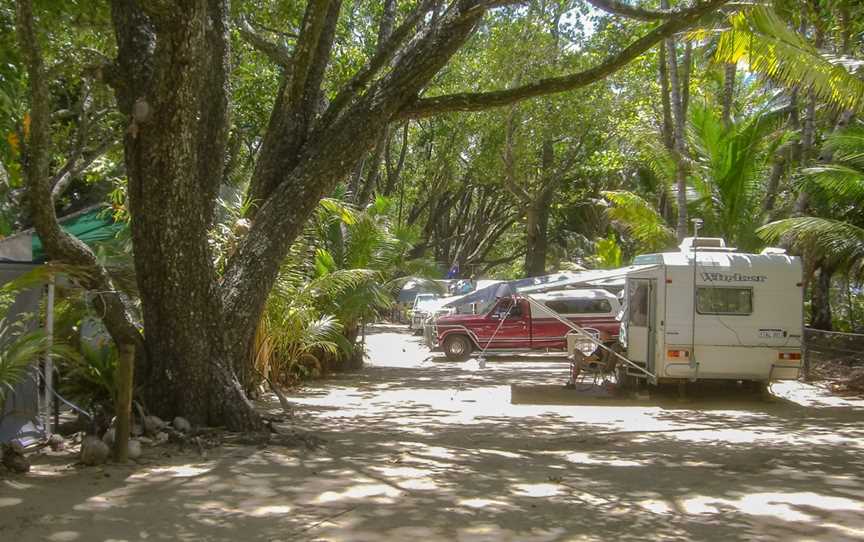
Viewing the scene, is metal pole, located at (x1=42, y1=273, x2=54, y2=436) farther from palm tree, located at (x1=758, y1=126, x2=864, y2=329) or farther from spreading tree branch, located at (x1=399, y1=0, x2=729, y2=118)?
palm tree, located at (x1=758, y1=126, x2=864, y2=329)

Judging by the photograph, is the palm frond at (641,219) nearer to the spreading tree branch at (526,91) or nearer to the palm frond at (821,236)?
the palm frond at (821,236)

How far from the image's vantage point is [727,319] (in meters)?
13.3

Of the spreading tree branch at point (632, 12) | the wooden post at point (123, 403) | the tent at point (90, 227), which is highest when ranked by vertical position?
the spreading tree branch at point (632, 12)

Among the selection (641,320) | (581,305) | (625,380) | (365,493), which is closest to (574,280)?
(641,320)

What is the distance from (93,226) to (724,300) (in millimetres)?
10178

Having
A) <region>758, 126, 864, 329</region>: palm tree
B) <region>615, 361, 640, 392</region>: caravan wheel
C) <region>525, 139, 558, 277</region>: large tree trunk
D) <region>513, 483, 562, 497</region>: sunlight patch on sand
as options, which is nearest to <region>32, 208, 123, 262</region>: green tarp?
<region>615, 361, 640, 392</region>: caravan wheel

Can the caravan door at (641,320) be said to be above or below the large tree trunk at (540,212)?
below

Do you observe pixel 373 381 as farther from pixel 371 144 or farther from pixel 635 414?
pixel 371 144

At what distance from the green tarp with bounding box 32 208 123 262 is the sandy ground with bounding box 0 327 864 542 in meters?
4.87

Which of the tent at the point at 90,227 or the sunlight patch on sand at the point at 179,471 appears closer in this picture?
the sunlight patch on sand at the point at 179,471

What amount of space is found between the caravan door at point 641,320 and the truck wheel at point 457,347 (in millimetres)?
7886

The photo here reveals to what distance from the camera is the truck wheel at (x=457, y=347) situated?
21.8 meters

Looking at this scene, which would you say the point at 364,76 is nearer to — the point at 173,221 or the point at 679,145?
the point at 173,221

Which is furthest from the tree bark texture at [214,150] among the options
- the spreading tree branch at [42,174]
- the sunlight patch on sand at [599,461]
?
the sunlight patch on sand at [599,461]
